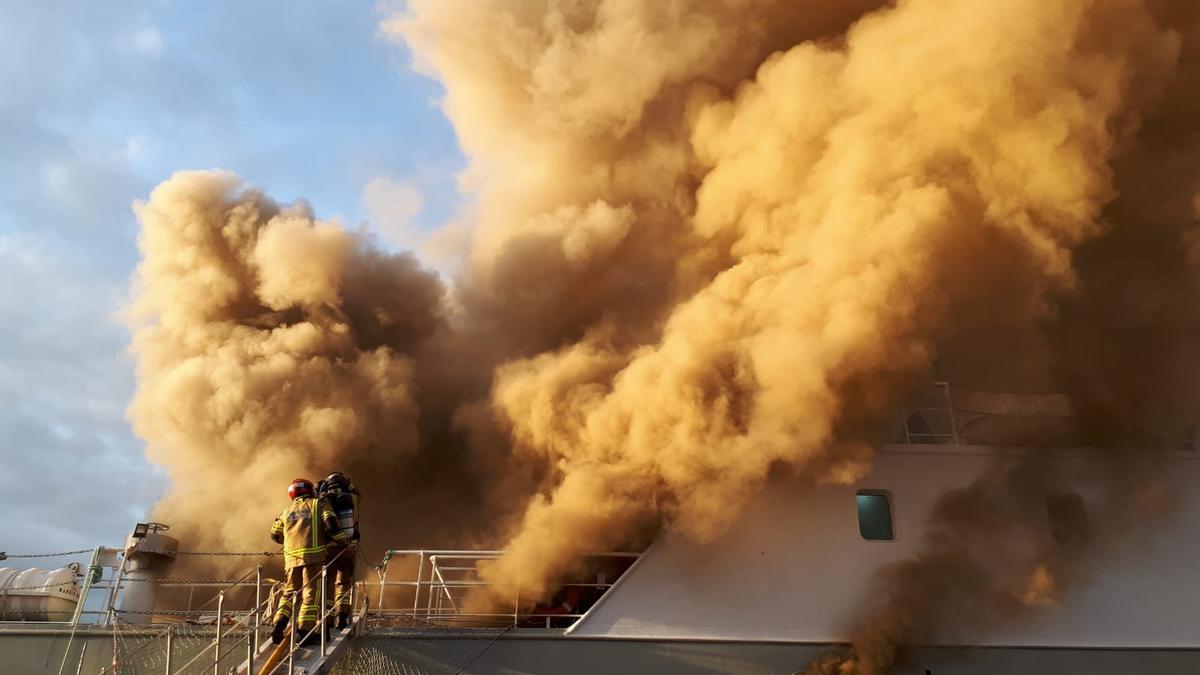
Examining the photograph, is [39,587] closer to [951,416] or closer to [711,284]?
[711,284]

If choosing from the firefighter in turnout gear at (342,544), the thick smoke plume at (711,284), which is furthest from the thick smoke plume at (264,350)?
the firefighter in turnout gear at (342,544)

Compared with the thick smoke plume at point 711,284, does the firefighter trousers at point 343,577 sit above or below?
below

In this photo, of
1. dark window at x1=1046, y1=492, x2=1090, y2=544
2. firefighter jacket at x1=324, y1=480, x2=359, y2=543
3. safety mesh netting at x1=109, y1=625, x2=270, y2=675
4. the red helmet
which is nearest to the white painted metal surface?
dark window at x1=1046, y1=492, x2=1090, y2=544

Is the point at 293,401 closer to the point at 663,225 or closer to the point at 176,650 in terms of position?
the point at 176,650

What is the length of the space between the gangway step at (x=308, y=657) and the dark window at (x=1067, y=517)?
7.34 metres

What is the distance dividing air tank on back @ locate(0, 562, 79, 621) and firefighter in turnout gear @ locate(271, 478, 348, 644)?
401cm

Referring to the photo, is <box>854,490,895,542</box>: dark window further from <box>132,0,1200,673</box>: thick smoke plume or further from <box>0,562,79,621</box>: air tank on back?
<box>0,562,79,621</box>: air tank on back

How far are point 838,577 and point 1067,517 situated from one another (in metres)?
2.82

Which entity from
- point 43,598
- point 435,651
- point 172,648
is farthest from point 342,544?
point 43,598

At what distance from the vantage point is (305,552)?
7.03 meters

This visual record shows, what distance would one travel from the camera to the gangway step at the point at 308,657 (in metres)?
6.32

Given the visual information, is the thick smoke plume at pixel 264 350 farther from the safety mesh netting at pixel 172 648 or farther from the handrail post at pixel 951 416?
the handrail post at pixel 951 416

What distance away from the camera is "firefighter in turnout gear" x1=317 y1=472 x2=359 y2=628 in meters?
7.24

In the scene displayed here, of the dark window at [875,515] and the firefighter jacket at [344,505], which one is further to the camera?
the dark window at [875,515]
